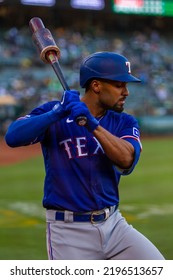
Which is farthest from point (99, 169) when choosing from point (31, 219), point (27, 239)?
point (31, 219)

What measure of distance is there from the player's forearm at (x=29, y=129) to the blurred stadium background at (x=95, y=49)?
674cm

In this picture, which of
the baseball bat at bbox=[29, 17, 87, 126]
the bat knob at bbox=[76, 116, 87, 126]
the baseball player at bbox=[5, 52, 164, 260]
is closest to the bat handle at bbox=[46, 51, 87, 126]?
the baseball bat at bbox=[29, 17, 87, 126]

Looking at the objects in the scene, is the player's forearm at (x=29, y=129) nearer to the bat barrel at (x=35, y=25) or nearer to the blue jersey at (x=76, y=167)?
the blue jersey at (x=76, y=167)

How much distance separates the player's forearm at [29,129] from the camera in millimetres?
2613

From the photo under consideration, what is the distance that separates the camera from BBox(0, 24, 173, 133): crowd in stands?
19781 millimetres

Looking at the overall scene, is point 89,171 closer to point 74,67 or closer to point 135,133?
point 135,133

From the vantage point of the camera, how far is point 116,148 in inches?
104

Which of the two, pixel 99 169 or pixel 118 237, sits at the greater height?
pixel 99 169

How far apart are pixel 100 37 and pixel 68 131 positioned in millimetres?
21995

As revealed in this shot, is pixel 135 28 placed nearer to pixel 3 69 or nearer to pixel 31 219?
pixel 3 69

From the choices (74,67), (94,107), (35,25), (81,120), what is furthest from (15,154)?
(81,120)

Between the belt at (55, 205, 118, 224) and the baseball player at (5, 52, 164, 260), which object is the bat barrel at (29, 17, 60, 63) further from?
the belt at (55, 205, 118, 224)

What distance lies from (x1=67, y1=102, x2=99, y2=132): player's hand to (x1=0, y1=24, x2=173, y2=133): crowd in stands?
15.3 m
